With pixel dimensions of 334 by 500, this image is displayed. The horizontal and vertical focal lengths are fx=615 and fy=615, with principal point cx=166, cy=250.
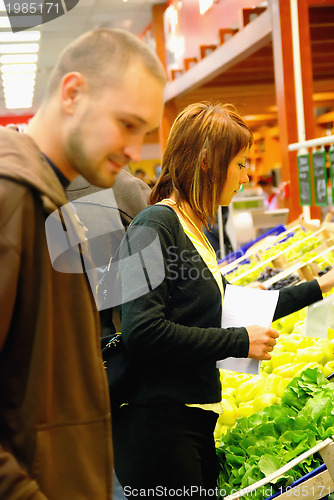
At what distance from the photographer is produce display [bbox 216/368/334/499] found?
1.82m

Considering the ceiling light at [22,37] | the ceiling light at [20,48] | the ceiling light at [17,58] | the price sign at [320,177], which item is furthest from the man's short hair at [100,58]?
the ceiling light at [20,48]

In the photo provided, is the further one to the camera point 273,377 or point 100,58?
point 273,377

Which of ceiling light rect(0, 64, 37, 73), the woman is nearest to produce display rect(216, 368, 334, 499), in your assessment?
the woman

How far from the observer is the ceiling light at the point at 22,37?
7.87m

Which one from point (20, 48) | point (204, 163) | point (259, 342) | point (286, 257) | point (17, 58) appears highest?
point (20, 48)

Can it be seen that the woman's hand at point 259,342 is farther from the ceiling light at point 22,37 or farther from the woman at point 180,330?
the ceiling light at point 22,37

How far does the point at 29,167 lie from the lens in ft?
2.86

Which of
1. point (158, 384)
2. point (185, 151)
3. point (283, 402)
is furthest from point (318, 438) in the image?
point (185, 151)

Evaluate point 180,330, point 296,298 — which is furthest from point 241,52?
point 180,330

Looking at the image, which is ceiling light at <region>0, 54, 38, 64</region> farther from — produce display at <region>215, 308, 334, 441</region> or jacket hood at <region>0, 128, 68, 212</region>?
jacket hood at <region>0, 128, 68, 212</region>

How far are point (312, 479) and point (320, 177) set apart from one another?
2697 mm

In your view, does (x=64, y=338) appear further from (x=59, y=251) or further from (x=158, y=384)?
(x=158, y=384)

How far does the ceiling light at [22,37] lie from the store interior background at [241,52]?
166mm

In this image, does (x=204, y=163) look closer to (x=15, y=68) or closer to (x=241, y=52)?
(x=241, y=52)
